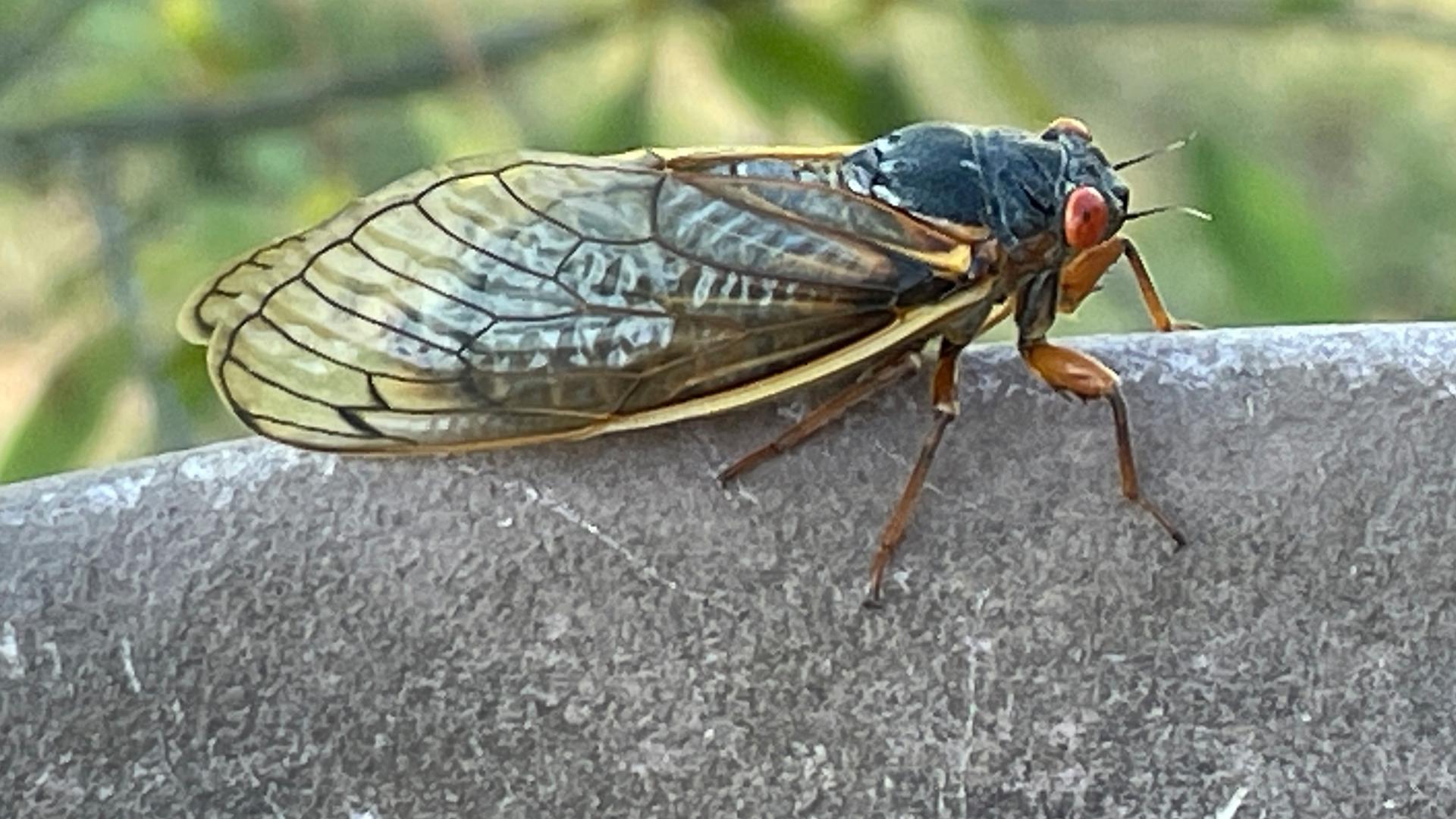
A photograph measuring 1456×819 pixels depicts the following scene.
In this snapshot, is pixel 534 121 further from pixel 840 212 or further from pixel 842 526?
pixel 842 526

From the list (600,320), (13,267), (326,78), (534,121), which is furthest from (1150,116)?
(600,320)

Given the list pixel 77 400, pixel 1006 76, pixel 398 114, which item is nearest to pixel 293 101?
pixel 398 114

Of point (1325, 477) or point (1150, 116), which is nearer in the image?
point (1325, 477)

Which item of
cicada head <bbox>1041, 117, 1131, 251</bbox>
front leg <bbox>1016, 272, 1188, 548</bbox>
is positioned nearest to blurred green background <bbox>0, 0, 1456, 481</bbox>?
cicada head <bbox>1041, 117, 1131, 251</bbox>

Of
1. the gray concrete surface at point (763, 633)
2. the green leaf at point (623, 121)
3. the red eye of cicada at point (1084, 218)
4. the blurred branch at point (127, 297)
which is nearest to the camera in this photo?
the gray concrete surface at point (763, 633)

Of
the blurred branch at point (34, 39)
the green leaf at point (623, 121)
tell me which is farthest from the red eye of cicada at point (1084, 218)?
the blurred branch at point (34, 39)

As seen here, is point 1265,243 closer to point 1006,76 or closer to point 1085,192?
point 1006,76

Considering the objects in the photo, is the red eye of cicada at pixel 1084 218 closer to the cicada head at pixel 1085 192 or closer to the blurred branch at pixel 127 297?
the cicada head at pixel 1085 192
